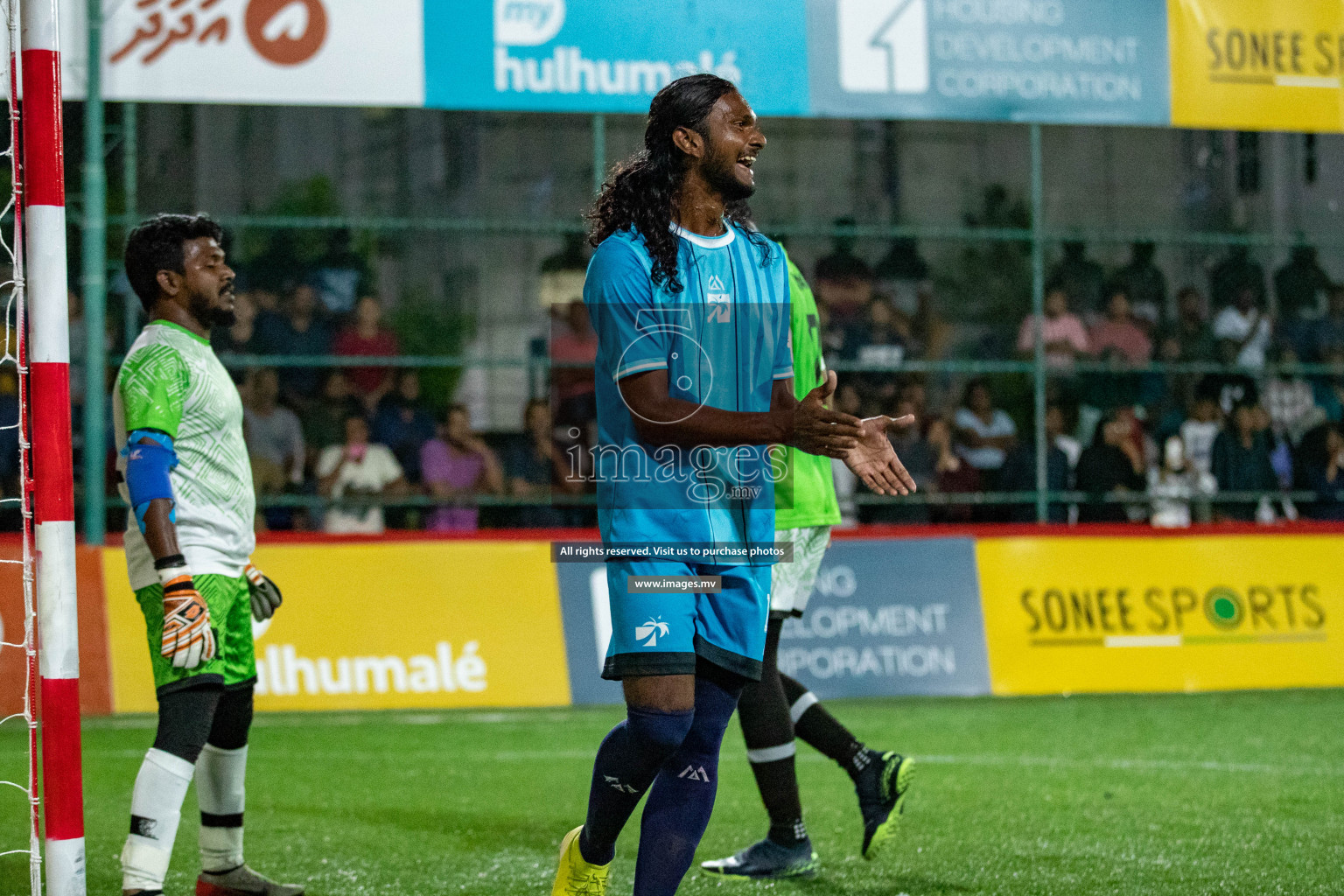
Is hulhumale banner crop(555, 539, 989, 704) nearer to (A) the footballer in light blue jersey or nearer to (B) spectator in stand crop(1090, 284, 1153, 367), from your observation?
(B) spectator in stand crop(1090, 284, 1153, 367)

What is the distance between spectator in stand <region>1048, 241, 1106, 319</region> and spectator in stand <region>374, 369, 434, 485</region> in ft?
20.0

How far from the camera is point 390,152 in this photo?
20562 mm

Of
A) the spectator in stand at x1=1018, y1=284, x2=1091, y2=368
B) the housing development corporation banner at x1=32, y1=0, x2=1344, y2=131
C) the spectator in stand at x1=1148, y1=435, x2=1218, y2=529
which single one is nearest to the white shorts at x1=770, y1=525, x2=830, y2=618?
the housing development corporation banner at x1=32, y1=0, x2=1344, y2=131

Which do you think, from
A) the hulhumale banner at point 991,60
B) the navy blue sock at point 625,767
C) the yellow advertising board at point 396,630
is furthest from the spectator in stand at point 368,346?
the navy blue sock at point 625,767

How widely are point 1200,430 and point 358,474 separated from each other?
22.4ft

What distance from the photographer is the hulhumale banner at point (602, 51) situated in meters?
10.3

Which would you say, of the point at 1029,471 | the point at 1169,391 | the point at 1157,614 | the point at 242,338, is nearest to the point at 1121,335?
the point at 1169,391

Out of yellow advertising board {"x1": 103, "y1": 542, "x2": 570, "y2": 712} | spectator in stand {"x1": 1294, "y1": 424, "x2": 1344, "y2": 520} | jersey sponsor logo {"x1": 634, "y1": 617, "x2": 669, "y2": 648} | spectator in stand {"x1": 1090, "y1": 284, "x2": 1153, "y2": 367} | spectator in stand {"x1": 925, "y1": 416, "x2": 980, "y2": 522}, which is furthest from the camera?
spectator in stand {"x1": 1090, "y1": 284, "x2": 1153, "y2": 367}

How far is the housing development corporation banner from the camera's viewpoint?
994 cm

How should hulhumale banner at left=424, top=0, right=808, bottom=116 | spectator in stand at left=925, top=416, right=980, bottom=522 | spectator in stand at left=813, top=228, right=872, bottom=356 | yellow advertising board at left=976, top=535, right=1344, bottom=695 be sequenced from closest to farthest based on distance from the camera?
yellow advertising board at left=976, top=535, right=1344, bottom=695 → hulhumale banner at left=424, top=0, right=808, bottom=116 → spectator in stand at left=925, top=416, right=980, bottom=522 → spectator in stand at left=813, top=228, right=872, bottom=356

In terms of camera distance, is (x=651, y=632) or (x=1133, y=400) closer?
(x=651, y=632)

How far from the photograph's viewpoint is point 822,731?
5215mm

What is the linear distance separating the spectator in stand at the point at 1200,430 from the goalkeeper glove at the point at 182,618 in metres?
10.3

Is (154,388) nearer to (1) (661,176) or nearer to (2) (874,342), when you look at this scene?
(1) (661,176)
